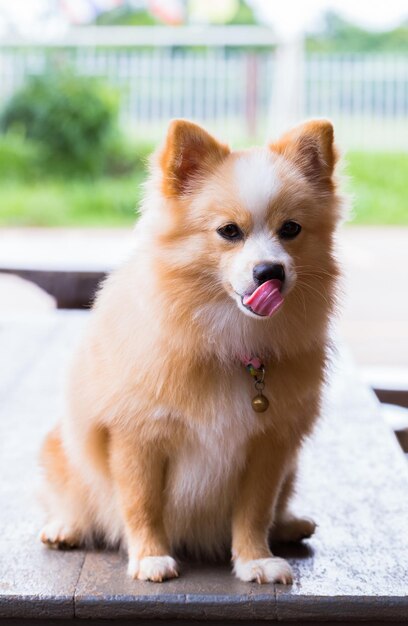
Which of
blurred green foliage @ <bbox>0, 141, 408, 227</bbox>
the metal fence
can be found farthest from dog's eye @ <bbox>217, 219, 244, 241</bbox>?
the metal fence

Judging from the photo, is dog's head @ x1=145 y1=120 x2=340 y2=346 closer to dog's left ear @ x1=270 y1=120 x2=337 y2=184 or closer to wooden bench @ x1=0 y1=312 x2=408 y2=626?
dog's left ear @ x1=270 y1=120 x2=337 y2=184

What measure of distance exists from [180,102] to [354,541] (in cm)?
699

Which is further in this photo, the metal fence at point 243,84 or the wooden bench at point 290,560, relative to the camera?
the metal fence at point 243,84

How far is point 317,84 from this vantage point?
820 centimetres

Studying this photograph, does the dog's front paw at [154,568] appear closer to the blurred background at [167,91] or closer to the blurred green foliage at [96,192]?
the blurred background at [167,91]

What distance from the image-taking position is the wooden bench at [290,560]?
135 cm

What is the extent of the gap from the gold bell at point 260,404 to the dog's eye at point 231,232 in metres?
0.25

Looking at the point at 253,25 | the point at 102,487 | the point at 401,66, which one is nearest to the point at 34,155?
the point at 253,25

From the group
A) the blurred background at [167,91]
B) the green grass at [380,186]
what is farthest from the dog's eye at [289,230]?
the green grass at [380,186]

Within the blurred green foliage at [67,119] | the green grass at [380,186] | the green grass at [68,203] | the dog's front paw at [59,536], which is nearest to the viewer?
the dog's front paw at [59,536]

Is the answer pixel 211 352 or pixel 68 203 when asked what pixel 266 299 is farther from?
pixel 68 203

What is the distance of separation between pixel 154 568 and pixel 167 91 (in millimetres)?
7173

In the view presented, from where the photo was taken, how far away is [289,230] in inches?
53.5

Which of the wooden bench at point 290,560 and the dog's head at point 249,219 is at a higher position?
the dog's head at point 249,219
